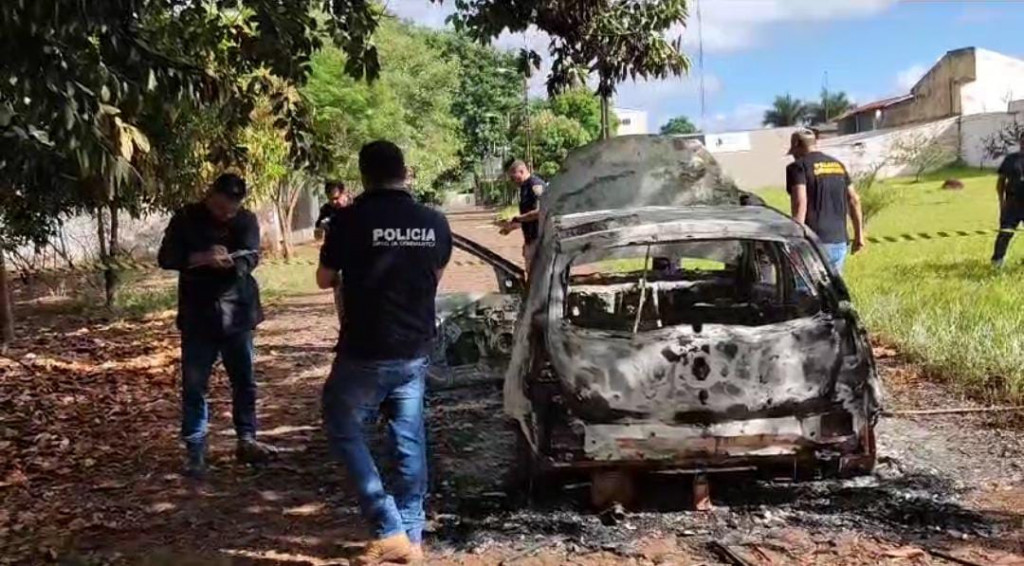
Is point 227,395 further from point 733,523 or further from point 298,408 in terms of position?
point 733,523

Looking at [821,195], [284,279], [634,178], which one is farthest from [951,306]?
[284,279]

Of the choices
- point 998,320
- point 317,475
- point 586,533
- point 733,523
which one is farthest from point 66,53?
point 998,320

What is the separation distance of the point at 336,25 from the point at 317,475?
3445 mm

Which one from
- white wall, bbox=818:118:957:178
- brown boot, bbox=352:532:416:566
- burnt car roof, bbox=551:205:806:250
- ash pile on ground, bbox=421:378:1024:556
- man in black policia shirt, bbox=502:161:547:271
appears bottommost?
ash pile on ground, bbox=421:378:1024:556

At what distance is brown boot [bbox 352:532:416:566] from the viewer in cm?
449

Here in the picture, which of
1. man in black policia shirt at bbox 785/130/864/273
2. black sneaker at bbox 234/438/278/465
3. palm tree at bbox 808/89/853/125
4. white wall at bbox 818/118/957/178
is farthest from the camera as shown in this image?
palm tree at bbox 808/89/853/125

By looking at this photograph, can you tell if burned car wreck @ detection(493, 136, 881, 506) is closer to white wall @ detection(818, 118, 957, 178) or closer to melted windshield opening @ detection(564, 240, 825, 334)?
melted windshield opening @ detection(564, 240, 825, 334)

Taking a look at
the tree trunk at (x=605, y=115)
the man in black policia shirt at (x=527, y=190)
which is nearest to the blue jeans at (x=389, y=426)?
the man in black policia shirt at (x=527, y=190)

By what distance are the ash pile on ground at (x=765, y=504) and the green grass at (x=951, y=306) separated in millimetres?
1067

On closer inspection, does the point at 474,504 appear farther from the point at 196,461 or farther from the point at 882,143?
the point at 882,143

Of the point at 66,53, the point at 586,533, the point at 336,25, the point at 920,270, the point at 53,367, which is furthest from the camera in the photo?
the point at 920,270

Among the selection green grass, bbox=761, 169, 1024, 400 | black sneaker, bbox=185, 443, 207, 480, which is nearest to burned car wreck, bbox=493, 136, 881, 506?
black sneaker, bbox=185, 443, 207, 480

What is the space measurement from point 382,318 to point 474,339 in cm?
308

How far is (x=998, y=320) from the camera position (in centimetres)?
818
